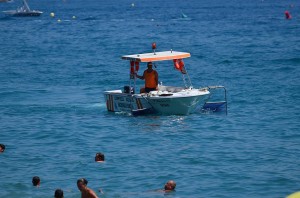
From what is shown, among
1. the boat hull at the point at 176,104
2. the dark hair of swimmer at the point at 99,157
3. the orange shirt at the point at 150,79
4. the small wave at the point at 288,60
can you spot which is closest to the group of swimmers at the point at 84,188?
the dark hair of swimmer at the point at 99,157

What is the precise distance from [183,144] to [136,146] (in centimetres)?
171

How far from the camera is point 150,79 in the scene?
104ft

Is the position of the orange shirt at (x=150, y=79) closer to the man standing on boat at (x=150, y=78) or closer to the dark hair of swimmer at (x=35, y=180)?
the man standing on boat at (x=150, y=78)

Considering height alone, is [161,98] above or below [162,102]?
above

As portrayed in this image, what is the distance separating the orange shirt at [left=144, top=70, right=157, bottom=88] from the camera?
31516mm

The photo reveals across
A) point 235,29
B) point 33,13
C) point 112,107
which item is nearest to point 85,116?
point 112,107

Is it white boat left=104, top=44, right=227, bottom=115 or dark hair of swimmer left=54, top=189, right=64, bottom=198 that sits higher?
white boat left=104, top=44, right=227, bottom=115

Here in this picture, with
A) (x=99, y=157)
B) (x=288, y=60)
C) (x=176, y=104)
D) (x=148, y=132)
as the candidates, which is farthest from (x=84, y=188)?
(x=288, y=60)

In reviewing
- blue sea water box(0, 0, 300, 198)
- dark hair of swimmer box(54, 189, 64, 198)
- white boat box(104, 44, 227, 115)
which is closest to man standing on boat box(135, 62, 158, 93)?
white boat box(104, 44, 227, 115)

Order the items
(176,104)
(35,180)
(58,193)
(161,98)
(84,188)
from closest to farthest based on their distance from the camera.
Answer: (84,188), (58,193), (35,180), (161,98), (176,104)

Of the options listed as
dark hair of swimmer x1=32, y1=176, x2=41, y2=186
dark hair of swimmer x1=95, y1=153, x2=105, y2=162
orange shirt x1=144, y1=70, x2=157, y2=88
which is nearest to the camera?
dark hair of swimmer x1=32, y1=176, x2=41, y2=186

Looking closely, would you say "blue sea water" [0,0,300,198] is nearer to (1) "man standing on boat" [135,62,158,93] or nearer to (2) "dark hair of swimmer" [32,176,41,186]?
(2) "dark hair of swimmer" [32,176,41,186]

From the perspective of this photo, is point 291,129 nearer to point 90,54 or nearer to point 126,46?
point 90,54

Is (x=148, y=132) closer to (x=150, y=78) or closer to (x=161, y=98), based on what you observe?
(x=161, y=98)
